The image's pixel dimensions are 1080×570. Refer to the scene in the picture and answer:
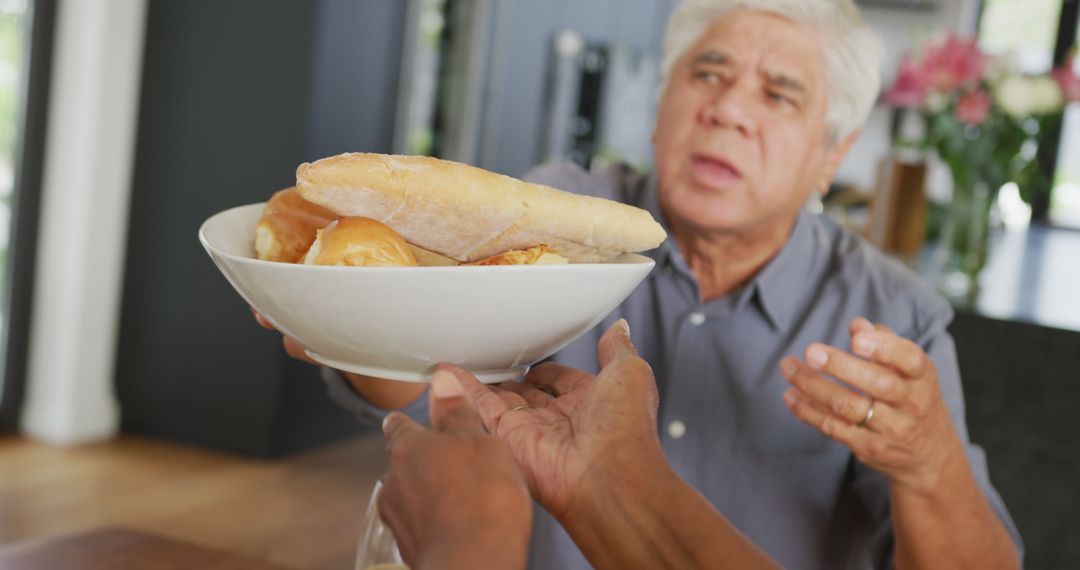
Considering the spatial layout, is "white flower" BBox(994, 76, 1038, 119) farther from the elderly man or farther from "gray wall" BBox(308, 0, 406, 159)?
"gray wall" BBox(308, 0, 406, 159)

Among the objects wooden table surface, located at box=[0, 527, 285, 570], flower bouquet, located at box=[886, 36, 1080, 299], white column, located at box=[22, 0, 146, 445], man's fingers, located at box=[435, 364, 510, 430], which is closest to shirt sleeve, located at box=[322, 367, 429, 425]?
wooden table surface, located at box=[0, 527, 285, 570]

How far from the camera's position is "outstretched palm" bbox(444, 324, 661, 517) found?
72 cm

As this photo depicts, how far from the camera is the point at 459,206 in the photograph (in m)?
0.70

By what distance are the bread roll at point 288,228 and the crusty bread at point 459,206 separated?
7cm

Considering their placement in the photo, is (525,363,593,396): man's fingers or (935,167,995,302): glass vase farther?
(935,167,995,302): glass vase

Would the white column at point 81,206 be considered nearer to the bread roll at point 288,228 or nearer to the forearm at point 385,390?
the forearm at point 385,390

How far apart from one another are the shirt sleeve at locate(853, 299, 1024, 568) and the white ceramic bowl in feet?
2.48

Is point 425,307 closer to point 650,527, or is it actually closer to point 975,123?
point 650,527

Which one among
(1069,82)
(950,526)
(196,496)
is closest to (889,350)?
(950,526)

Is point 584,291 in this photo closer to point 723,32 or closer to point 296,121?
point 723,32

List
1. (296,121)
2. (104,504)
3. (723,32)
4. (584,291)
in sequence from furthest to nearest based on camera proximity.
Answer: (296,121) < (104,504) < (723,32) < (584,291)

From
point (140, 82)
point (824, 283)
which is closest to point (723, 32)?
point (824, 283)

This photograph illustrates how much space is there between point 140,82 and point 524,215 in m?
3.00

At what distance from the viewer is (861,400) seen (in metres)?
1.05
